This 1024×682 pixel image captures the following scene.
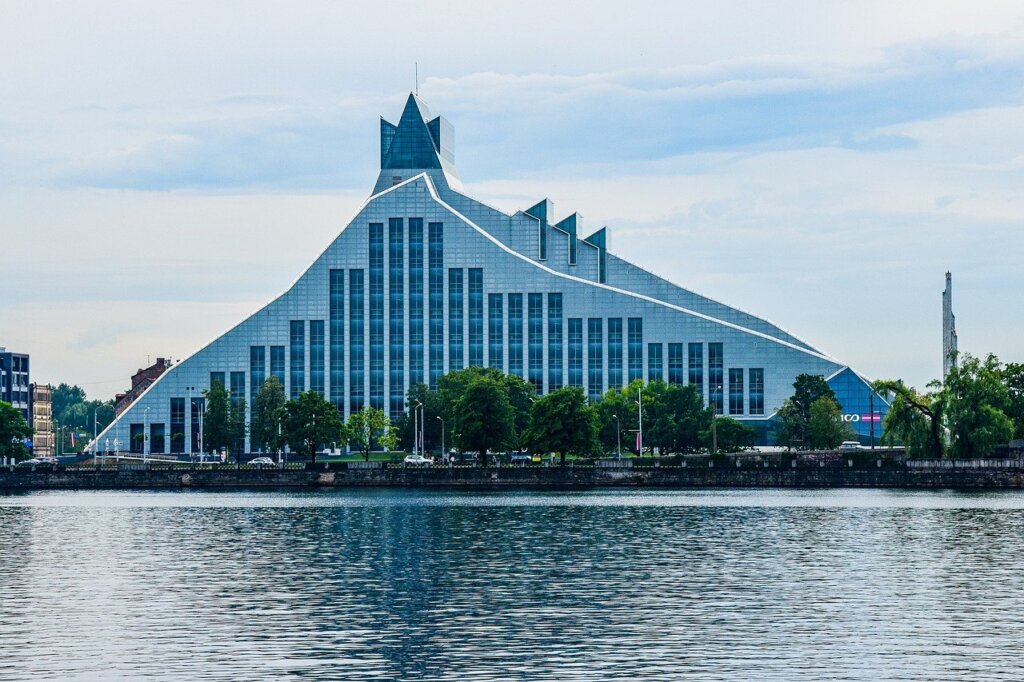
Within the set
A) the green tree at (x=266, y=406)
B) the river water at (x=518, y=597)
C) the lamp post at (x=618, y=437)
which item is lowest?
the river water at (x=518, y=597)

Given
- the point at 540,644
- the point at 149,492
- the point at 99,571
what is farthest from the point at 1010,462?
the point at 540,644

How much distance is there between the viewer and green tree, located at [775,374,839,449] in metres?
188

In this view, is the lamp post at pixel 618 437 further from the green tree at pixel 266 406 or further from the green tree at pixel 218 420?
the green tree at pixel 218 420

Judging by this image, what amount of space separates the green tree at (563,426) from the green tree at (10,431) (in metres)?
53.4

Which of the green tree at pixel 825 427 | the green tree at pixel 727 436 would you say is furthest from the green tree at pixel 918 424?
the green tree at pixel 825 427

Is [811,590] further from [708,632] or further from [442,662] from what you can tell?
[442,662]

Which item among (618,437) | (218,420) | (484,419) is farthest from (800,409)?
(218,420)

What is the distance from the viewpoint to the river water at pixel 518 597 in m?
36.8

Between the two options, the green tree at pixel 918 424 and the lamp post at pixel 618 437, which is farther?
the lamp post at pixel 618 437

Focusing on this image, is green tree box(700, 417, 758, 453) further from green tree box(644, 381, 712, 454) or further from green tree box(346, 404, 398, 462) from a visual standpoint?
green tree box(346, 404, 398, 462)

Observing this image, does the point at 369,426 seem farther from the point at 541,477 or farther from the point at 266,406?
the point at 541,477

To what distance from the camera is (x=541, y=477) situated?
140625mm

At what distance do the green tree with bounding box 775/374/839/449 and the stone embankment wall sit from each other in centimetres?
4968

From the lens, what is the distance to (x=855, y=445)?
18425 centimetres
